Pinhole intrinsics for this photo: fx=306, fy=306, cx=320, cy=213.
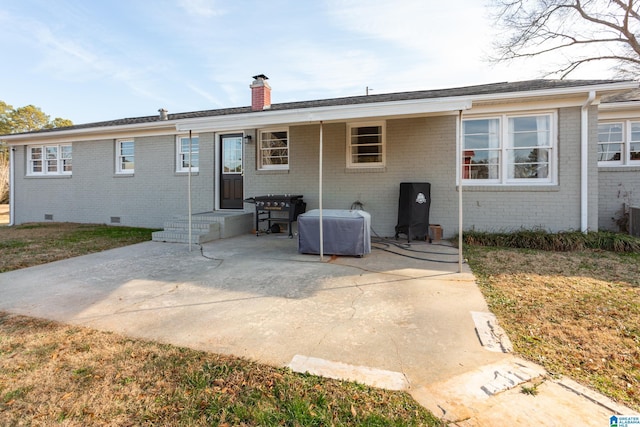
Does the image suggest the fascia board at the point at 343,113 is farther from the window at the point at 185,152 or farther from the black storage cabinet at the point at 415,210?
the window at the point at 185,152

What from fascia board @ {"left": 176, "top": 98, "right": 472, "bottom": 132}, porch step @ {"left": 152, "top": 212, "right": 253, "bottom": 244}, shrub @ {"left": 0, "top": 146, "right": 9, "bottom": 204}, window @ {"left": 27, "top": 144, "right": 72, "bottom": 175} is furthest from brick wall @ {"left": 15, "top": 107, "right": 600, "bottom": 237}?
shrub @ {"left": 0, "top": 146, "right": 9, "bottom": 204}

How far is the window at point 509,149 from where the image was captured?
7109 millimetres

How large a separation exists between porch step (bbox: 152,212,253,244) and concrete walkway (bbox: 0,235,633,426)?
1475 mm

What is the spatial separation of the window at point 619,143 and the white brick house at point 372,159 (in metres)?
0.23

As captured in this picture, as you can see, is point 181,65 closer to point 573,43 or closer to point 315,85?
point 315,85

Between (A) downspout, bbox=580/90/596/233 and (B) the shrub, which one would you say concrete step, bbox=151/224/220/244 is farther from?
(B) the shrub

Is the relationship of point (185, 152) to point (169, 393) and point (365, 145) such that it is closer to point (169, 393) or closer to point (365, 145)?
point (365, 145)

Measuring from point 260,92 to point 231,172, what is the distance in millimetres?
2879

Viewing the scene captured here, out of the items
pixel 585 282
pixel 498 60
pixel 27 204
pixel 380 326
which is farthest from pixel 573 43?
pixel 27 204

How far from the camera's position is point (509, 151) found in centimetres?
730

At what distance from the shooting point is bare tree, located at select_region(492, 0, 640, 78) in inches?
540

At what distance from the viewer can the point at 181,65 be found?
1217 centimetres

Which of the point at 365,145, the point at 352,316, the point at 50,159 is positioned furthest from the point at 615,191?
the point at 50,159

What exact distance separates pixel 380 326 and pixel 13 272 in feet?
19.0
